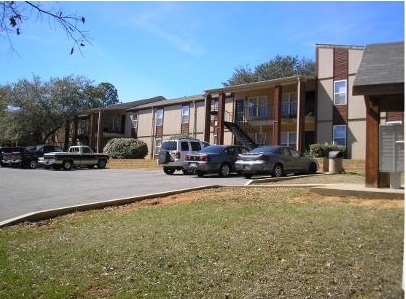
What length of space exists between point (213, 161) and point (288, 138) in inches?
558

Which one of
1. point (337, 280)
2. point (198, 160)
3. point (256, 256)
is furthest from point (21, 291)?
point (198, 160)

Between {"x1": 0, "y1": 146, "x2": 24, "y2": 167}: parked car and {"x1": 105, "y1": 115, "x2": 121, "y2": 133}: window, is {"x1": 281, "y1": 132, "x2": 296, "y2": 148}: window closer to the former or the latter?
{"x1": 0, "y1": 146, "x2": 24, "y2": 167}: parked car

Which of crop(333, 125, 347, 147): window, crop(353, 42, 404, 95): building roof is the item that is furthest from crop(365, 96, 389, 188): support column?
crop(333, 125, 347, 147): window

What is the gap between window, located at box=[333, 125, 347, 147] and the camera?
30.2 m

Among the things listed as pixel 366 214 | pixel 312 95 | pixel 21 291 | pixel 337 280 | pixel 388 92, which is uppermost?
pixel 312 95

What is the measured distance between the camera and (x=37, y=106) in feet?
161

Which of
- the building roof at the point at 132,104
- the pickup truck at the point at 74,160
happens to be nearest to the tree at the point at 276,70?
the building roof at the point at 132,104

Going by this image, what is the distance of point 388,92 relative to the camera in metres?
9.39

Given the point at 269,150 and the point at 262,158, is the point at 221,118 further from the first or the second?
the point at 262,158

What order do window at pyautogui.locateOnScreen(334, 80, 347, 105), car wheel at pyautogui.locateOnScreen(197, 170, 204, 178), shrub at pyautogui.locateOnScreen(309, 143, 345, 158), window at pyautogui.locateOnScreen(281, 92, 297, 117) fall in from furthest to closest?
window at pyautogui.locateOnScreen(281, 92, 297, 117)
window at pyautogui.locateOnScreen(334, 80, 347, 105)
shrub at pyautogui.locateOnScreen(309, 143, 345, 158)
car wheel at pyautogui.locateOnScreen(197, 170, 204, 178)

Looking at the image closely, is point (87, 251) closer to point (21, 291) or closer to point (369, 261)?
point (21, 291)

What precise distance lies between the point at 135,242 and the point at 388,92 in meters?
5.50

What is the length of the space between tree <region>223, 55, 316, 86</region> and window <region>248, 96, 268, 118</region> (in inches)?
738

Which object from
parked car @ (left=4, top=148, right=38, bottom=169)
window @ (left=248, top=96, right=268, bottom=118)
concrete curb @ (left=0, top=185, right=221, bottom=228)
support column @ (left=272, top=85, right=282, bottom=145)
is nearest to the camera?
concrete curb @ (left=0, top=185, right=221, bottom=228)
